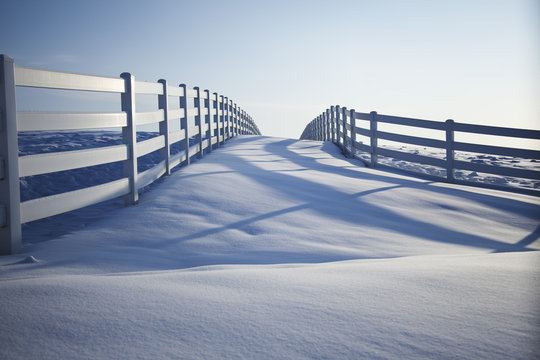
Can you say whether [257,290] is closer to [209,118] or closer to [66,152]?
[66,152]

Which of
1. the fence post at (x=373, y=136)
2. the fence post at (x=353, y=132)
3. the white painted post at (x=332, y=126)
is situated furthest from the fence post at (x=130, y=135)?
the white painted post at (x=332, y=126)

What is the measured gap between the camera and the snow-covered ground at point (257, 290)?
5.00 ft

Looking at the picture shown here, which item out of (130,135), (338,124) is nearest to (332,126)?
(338,124)

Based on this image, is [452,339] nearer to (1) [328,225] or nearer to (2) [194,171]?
(1) [328,225]

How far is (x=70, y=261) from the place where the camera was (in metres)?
3.09

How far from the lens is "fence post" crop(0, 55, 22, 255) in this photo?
128 inches

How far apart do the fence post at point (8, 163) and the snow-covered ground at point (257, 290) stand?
8.0 inches

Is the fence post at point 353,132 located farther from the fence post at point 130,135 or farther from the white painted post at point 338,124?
the fence post at point 130,135

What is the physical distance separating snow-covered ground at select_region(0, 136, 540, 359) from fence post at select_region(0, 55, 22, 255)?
202 millimetres

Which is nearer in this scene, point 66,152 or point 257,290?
point 257,290

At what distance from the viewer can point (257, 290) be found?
207 centimetres

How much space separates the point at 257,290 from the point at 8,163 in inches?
100.0

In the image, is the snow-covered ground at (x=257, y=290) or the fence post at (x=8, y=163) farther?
the fence post at (x=8, y=163)

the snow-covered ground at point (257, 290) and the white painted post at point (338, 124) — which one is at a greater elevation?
the white painted post at point (338, 124)
